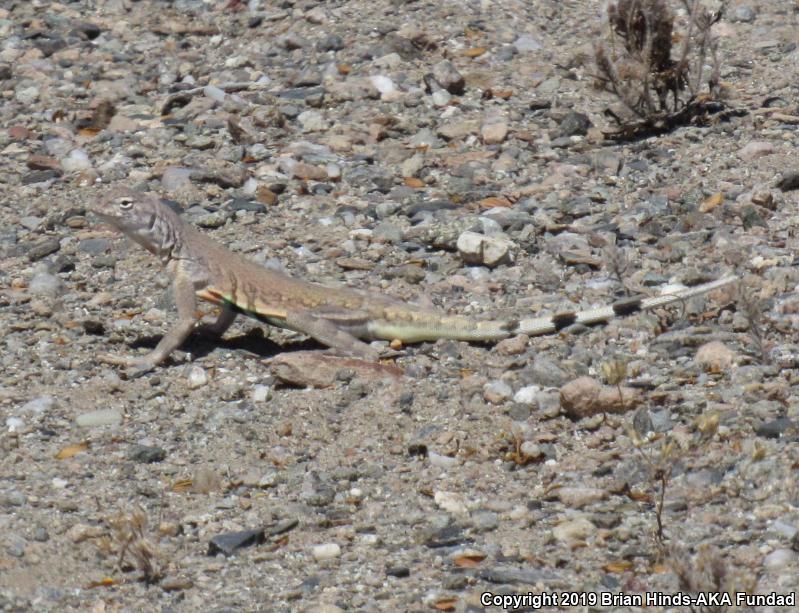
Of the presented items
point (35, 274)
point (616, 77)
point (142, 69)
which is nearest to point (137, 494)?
point (35, 274)

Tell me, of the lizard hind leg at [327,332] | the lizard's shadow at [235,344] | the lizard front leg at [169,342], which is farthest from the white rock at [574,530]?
the lizard front leg at [169,342]

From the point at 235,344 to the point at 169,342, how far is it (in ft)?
1.47

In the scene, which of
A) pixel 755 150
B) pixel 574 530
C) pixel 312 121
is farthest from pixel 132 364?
pixel 755 150

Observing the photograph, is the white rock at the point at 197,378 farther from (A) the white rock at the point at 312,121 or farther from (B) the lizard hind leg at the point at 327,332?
(A) the white rock at the point at 312,121

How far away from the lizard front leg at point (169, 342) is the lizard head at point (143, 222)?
0.30 meters

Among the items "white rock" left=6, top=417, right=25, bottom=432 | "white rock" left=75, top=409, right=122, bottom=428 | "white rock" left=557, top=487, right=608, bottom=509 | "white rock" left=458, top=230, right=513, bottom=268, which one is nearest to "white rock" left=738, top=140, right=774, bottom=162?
"white rock" left=458, top=230, right=513, bottom=268

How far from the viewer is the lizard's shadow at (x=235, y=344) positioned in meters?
7.01

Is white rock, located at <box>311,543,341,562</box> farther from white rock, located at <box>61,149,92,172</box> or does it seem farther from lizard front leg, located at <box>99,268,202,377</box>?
white rock, located at <box>61,149,92,172</box>

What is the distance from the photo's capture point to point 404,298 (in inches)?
288

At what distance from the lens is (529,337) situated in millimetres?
6688

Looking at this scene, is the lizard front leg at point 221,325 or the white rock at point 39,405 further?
the lizard front leg at point 221,325

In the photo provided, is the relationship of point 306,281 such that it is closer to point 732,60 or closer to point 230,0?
point 732,60

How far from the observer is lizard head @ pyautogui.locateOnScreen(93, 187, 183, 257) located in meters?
7.08

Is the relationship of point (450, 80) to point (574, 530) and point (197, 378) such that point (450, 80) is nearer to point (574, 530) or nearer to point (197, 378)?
point (197, 378)
